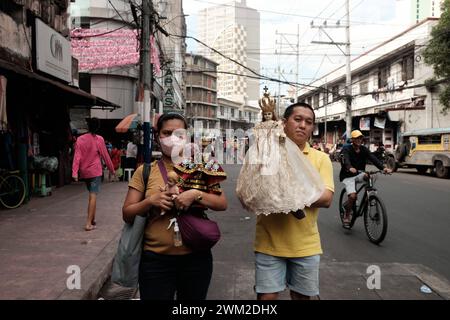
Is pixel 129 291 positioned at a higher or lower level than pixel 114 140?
lower

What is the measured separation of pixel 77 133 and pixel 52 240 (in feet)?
37.5

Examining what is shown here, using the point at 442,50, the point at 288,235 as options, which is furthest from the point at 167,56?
the point at 288,235

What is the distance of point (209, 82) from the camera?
78.2 m

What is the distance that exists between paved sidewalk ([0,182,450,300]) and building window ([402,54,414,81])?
2086 centimetres

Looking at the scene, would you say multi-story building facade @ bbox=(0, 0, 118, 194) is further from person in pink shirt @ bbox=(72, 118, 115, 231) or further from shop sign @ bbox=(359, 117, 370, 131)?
shop sign @ bbox=(359, 117, 370, 131)

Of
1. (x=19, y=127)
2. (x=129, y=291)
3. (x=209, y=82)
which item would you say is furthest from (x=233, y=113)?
(x=129, y=291)

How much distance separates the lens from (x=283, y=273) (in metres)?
2.62

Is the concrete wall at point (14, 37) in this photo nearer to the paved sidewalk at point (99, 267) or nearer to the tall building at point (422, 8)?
the paved sidewalk at point (99, 267)

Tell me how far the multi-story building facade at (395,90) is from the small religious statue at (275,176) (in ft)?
70.2

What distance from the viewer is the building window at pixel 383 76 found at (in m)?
27.5

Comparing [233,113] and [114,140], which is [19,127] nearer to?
[114,140]

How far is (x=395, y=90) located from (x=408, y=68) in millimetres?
2526

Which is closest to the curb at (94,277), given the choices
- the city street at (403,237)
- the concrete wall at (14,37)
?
the city street at (403,237)

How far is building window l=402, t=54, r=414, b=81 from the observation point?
24.1 metres
